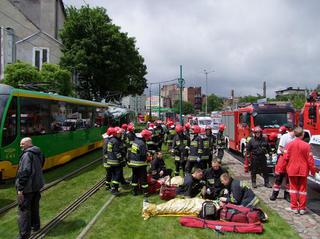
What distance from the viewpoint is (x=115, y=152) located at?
35.4ft

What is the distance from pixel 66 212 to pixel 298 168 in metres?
5.38

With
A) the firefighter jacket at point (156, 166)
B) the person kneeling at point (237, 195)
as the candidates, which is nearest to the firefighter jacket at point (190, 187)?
the person kneeling at point (237, 195)

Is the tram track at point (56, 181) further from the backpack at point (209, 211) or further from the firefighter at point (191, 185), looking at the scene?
the backpack at point (209, 211)

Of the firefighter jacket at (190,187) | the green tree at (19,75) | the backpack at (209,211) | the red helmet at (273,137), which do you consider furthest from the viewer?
the green tree at (19,75)

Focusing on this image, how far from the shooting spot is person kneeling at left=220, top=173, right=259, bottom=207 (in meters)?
8.29

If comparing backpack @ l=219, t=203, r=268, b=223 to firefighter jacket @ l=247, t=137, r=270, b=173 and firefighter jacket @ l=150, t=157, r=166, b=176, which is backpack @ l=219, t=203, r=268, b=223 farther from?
firefighter jacket @ l=150, t=157, r=166, b=176

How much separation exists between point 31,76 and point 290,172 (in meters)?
27.5

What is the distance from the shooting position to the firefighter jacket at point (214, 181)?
9.52 metres

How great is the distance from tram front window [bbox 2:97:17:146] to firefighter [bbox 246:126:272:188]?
7.49 meters

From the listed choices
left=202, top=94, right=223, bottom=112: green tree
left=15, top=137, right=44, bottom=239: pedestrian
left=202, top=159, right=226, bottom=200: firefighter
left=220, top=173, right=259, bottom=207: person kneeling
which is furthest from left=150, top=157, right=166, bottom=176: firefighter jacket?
left=202, top=94, right=223, bottom=112: green tree

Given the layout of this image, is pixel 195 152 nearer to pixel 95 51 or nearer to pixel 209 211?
pixel 209 211

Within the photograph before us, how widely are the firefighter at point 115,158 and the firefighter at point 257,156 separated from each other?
3952mm

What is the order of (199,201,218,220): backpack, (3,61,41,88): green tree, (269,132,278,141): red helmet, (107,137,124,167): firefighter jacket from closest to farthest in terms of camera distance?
(199,201,218,220): backpack → (107,137,124,167): firefighter jacket → (269,132,278,141): red helmet → (3,61,41,88): green tree

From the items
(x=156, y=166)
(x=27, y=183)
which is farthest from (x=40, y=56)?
(x=27, y=183)
